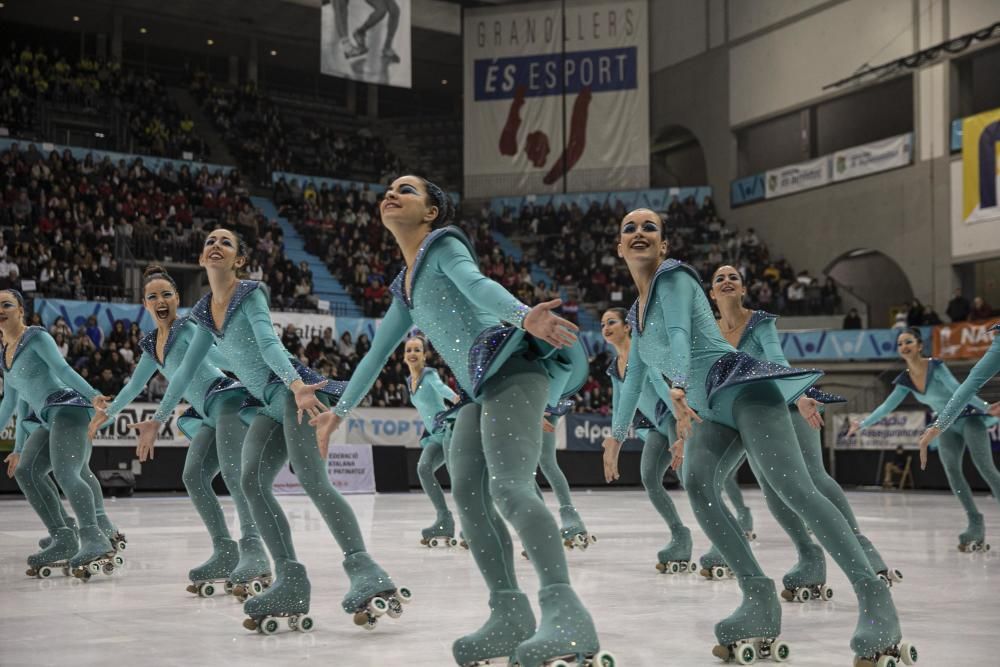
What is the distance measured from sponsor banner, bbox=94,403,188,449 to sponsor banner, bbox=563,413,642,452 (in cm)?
803

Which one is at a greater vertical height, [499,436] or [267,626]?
[499,436]

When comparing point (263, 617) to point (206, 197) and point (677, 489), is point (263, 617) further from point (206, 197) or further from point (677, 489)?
point (206, 197)

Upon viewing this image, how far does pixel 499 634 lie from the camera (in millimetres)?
3781

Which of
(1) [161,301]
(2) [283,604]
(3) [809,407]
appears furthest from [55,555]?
(3) [809,407]

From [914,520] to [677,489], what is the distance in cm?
1052

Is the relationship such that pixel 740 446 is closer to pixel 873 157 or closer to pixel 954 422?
pixel 954 422

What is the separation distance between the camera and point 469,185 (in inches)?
1385

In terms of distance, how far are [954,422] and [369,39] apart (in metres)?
16.5

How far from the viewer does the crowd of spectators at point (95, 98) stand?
29.2 meters

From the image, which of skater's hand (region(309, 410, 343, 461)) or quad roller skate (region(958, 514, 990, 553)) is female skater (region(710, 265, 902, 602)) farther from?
quad roller skate (region(958, 514, 990, 553))

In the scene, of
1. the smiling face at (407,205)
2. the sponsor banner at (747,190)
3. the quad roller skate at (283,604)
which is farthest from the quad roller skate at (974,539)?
the sponsor banner at (747,190)

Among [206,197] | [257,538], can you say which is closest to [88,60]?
[206,197]

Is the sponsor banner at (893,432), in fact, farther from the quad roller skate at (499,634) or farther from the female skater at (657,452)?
the quad roller skate at (499,634)

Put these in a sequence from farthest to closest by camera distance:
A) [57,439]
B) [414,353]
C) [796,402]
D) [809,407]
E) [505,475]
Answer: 1. [414,353]
2. [57,439]
3. [809,407]
4. [796,402]
5. [505,475]
